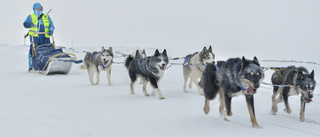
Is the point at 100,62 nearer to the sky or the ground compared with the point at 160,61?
nearer to the ground

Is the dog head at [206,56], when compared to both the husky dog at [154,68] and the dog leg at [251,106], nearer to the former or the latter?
the husky dog at [154,68]

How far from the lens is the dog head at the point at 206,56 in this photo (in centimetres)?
584

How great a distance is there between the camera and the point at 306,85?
3666 millimetres

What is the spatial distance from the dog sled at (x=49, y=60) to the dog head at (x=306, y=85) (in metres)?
6.69

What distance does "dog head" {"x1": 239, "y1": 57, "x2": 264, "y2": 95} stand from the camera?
299cm

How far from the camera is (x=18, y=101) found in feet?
14.7

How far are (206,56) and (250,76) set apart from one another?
289 centimetres

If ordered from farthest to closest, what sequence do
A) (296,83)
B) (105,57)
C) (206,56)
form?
(105,57)
(206,56)
(296,83)

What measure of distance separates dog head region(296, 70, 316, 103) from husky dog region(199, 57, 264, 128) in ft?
3.18

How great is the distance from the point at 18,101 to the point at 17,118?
3.95 ft

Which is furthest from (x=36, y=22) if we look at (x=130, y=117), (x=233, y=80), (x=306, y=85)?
(x=306, y=85)

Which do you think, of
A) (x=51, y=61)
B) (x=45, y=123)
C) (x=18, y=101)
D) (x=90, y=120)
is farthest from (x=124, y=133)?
(x=51, y=61)

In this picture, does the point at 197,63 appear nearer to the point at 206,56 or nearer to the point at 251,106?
the point at 206,56

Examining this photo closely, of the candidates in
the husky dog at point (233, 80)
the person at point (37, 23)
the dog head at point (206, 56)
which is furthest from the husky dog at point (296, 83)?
the person at point (37, 23)
